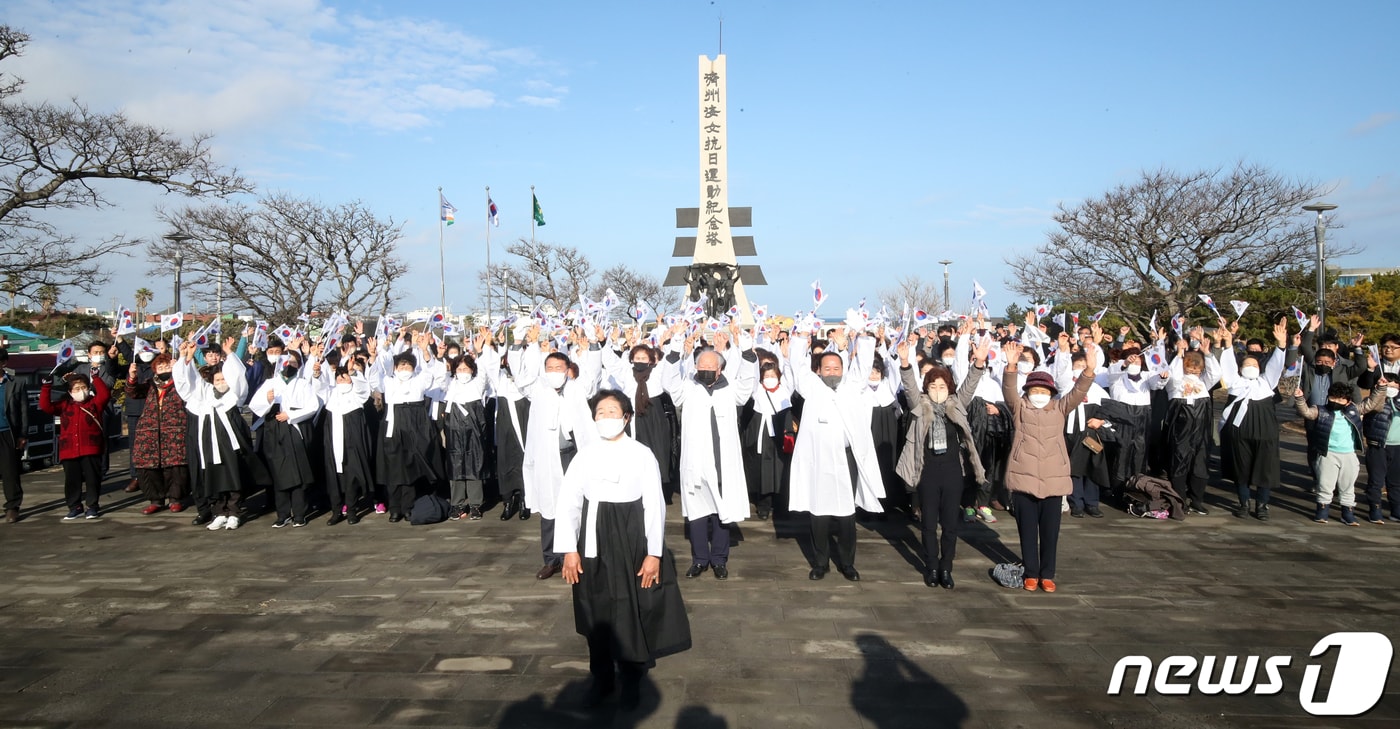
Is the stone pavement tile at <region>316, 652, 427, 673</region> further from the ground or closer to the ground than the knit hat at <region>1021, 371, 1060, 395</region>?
closer to the ground

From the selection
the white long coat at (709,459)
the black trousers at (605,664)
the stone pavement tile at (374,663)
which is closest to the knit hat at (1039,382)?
the white long coat at (709,459)

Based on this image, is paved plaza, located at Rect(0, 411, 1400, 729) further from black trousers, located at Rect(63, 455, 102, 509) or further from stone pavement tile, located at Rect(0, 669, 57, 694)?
black trousers, located at Rect(63, 455, 102, 509)

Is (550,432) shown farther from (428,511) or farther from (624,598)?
(428,511)

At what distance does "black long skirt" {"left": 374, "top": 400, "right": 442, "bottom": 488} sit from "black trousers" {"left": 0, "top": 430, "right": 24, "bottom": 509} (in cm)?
359

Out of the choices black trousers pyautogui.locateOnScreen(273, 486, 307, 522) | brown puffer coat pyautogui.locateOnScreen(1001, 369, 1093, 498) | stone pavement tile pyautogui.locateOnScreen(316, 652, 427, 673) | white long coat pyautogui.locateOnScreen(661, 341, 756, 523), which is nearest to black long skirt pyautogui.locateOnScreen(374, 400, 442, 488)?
black trousers pyautogui.locateOnScreen(273, 486, 307, 522)

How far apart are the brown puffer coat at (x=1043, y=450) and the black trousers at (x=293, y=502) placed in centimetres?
670

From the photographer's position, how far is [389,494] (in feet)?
28.7

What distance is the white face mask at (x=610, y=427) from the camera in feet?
Answer: 13.7

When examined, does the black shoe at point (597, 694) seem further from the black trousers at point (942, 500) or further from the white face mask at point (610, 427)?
the black trousers at point (942, 500)

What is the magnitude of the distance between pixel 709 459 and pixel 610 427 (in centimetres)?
222

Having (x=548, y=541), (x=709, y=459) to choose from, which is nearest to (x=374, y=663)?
(x=548, y=541)

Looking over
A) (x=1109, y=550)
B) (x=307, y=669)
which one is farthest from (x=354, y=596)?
(x=1109, y=550)

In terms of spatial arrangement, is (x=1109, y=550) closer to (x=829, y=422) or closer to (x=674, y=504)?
(x=829, y=422)

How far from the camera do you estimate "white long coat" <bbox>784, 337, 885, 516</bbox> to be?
6.23 meters
